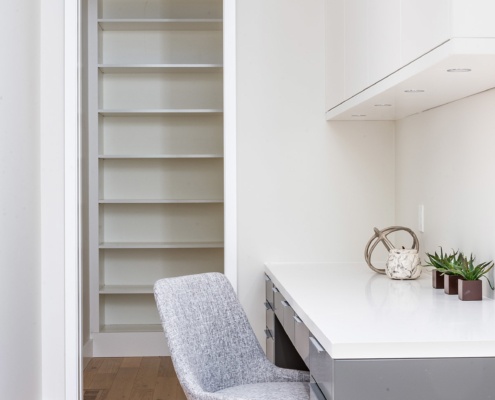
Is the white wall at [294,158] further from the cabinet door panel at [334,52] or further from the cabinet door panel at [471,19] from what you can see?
the cabinet door panel at [471,19]

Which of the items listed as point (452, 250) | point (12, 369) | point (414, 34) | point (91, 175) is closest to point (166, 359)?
point (91, 175)

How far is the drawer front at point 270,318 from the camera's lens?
321 centimetres

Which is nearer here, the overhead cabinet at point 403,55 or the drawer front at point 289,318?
the overhead cabinet at point 403,55

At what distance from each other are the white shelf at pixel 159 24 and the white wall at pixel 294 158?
1708mm

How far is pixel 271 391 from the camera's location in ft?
7.45

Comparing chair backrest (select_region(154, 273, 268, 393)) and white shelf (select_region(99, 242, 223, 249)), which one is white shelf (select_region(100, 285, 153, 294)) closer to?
white shelf (select_region(99, 242, 223, 249))

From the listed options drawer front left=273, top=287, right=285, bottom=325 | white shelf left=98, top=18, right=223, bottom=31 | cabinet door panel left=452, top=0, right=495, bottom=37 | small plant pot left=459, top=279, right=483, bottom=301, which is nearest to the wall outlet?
drawer front left=273, top=287, right=285, bottom=325

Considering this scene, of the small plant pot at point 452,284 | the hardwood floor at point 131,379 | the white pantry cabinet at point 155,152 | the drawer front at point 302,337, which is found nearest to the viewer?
the drawer front at point 302,337

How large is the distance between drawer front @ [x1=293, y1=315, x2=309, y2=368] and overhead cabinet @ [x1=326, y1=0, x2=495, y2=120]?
0.74 meters

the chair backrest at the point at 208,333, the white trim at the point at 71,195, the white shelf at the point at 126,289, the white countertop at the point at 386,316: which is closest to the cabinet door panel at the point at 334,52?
the white countertop at the point at 386,316

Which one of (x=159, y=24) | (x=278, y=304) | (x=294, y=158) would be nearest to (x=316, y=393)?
(x=278, y=304)

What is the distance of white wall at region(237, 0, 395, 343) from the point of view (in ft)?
11.6

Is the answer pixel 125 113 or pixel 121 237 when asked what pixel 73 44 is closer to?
pixel 125 113

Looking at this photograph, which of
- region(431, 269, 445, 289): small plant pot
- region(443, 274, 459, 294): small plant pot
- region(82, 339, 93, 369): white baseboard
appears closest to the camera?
region(443, 274, 459, 294): small plant pot
